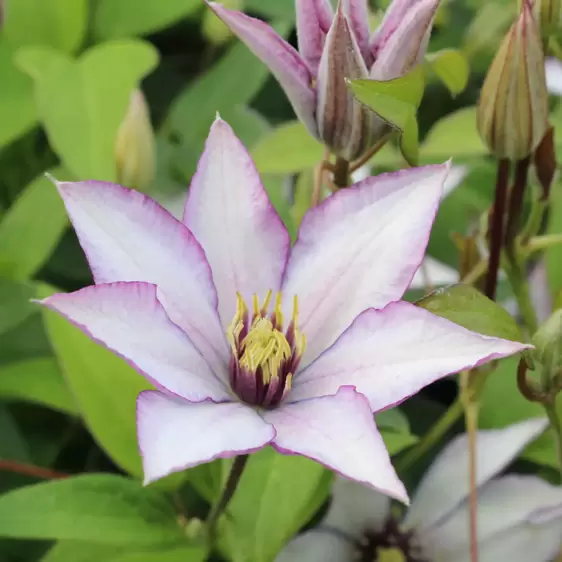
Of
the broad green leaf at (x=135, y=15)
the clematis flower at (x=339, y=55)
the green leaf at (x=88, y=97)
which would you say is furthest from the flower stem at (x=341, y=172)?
the broad green leaf at (x=135, y=15)

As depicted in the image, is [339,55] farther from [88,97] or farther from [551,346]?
[88,97]

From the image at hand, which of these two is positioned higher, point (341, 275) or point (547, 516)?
point (341, 275)

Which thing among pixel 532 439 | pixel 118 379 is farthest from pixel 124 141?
pixel 532 439

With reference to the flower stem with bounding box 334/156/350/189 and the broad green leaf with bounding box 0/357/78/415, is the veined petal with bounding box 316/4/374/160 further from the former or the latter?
the broad green leaf with bounding box 0/357/78/415

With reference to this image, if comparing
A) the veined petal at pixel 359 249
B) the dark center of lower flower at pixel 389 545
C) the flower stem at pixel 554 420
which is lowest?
the dark center of lower flower at pixel 389 545

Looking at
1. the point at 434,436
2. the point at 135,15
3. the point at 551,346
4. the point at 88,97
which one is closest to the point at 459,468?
the point at 434,436

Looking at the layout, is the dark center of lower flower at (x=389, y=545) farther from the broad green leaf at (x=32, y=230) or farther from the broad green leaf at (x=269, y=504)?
the broad green leaf at (x=32, y=230)

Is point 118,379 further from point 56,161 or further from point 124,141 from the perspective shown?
point 56,161
